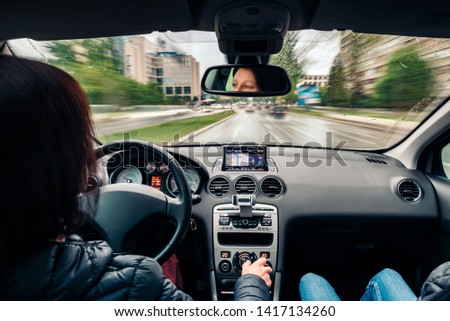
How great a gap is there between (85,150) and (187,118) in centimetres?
733

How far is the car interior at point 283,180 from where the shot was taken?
90.7 inches

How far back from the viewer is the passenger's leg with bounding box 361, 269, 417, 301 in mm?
2074

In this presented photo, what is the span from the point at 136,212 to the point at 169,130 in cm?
223

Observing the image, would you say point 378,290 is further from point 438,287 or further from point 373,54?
point 373,54

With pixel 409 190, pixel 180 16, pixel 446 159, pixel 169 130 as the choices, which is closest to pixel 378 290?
pixel 409 190

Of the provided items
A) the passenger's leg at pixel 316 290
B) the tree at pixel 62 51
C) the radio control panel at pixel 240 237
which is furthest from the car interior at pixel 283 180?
the passenger's leg at pixel 316 290

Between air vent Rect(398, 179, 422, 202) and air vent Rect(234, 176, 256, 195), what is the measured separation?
128cm

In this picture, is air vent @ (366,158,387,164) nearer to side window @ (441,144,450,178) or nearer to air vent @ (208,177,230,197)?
side window @ (441,144,450,178)

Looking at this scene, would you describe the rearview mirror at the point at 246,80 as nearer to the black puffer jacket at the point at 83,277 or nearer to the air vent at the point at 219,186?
the air vent at the point at 219,186

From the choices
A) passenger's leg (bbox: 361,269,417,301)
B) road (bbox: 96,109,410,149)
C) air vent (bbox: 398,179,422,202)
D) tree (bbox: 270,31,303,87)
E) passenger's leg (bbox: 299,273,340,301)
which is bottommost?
passenger's leg (bbox: 299,273,340,301)

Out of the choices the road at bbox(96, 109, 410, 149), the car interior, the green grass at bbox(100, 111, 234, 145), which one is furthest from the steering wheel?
the green grass at bbox(100, 111, 234, 145)

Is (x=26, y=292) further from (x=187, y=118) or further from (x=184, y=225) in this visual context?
(x=187, y=118)

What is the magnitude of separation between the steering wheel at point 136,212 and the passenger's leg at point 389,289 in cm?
121

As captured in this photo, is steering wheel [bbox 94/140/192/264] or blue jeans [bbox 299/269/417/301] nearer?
steering wheel [bbox 94/140/192/264]
